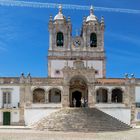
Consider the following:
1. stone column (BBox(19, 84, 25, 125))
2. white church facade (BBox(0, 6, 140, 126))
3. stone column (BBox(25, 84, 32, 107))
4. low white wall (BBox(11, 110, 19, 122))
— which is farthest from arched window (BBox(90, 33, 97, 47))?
low white wall (BBox(11, 110, 19, 122))

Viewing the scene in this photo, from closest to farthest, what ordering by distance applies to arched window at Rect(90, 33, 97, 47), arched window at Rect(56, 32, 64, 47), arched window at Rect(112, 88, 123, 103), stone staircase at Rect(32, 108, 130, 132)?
stone staircase at Rect(32, 108, 130, 132), arched window at Rect(112, 88, 123, 103), arched window at Rect(56, 32, 64, 47), arched window at Rect(90, 33, 97, 47)

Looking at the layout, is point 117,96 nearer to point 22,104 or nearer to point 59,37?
point 59,37

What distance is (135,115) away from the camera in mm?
55156

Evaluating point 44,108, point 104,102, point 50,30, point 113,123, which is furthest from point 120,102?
point 50,30

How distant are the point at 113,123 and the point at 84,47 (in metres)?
16.7

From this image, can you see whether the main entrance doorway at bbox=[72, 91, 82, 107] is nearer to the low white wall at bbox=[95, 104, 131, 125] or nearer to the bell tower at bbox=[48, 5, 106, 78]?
the bell tower at bbox=[48, 5, 106, 78]

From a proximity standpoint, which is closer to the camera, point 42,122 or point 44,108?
point 42,122

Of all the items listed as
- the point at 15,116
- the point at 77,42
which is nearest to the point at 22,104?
the point at 15,116

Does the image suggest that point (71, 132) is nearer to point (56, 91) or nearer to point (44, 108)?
point (44, 108)

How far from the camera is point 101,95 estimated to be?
2270 inches

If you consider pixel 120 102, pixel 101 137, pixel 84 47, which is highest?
pixel 84 47

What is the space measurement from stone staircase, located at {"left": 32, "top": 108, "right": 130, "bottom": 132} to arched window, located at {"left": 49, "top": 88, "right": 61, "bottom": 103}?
20.1 ft

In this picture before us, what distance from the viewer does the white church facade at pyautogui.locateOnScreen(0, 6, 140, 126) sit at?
175ft

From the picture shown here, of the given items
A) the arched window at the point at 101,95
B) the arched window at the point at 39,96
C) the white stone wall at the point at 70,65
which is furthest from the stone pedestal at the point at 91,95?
the arched window at the point at 39,96
